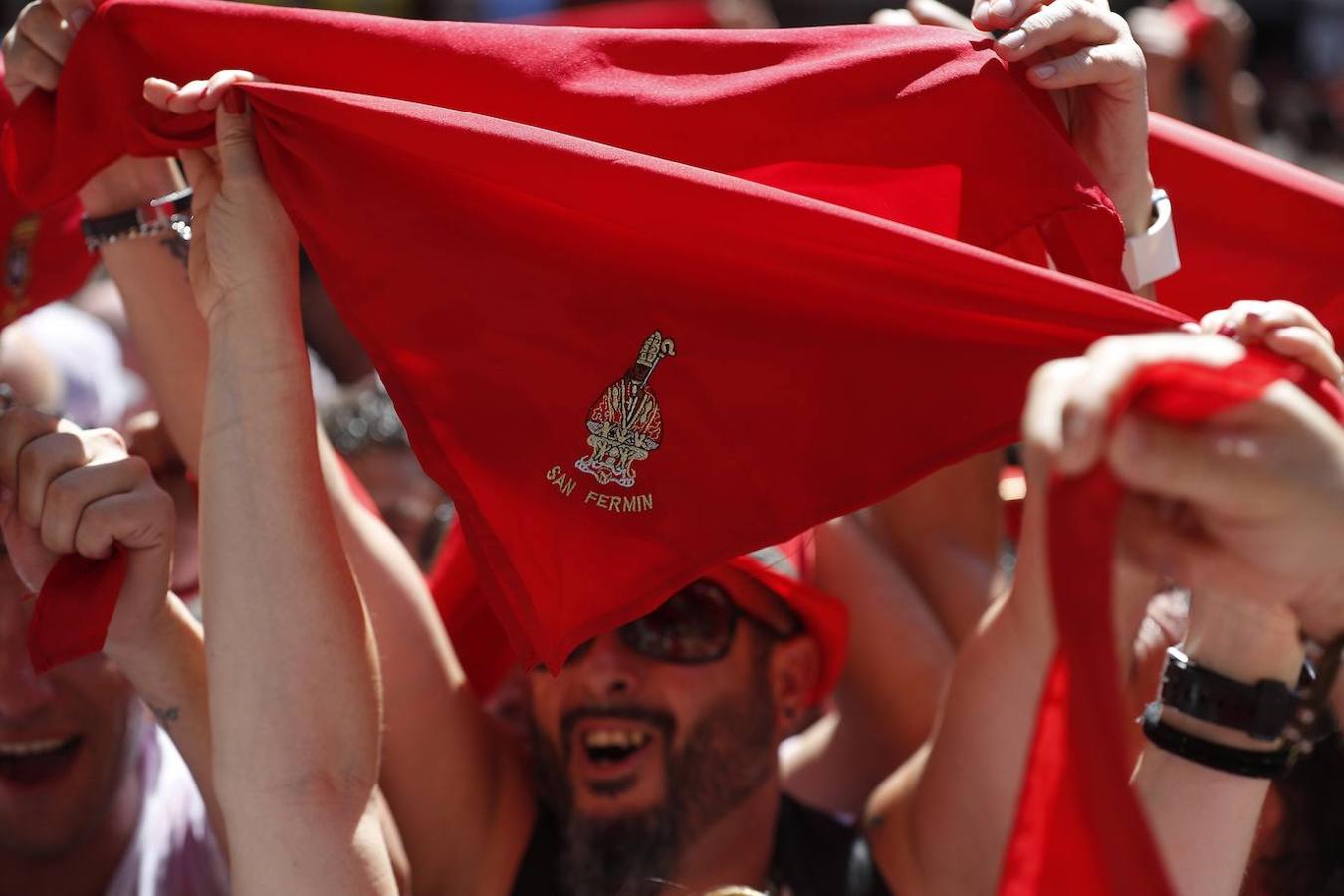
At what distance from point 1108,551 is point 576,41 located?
3.06 feet

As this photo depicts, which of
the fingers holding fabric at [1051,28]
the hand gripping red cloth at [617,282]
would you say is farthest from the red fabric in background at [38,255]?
the fingers holding fabric at [1051,28]

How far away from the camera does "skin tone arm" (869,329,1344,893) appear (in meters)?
1.13

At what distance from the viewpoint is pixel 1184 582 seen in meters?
1.26

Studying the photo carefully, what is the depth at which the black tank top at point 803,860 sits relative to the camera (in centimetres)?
215

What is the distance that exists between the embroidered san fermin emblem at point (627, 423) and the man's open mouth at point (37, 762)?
0.94 meters

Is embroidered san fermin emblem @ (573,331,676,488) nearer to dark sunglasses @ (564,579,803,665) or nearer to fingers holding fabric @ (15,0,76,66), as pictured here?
dark sunglasses @ (564,579,803,665)

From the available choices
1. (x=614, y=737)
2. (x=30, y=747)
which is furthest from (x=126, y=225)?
(x=614, y=737)

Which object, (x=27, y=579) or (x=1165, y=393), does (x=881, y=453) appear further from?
(x=27, y=579)

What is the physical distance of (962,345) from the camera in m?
1.63

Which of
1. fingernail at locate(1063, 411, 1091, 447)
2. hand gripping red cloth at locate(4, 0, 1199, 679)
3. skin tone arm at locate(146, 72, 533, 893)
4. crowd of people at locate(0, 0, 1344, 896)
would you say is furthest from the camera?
skin tone arm at locate(146, 72, 533, 893)

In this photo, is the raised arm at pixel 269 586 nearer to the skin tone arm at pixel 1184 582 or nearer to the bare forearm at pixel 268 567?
the bare forearm at pixel 268 567

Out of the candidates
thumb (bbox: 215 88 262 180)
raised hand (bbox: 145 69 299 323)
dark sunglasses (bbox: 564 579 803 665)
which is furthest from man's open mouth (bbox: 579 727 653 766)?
thumb (bbox: 215 88 262 180)

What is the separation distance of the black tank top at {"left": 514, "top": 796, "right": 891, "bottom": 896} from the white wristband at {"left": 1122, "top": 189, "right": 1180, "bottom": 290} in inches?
35.9

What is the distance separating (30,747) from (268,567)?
2.19 ft
